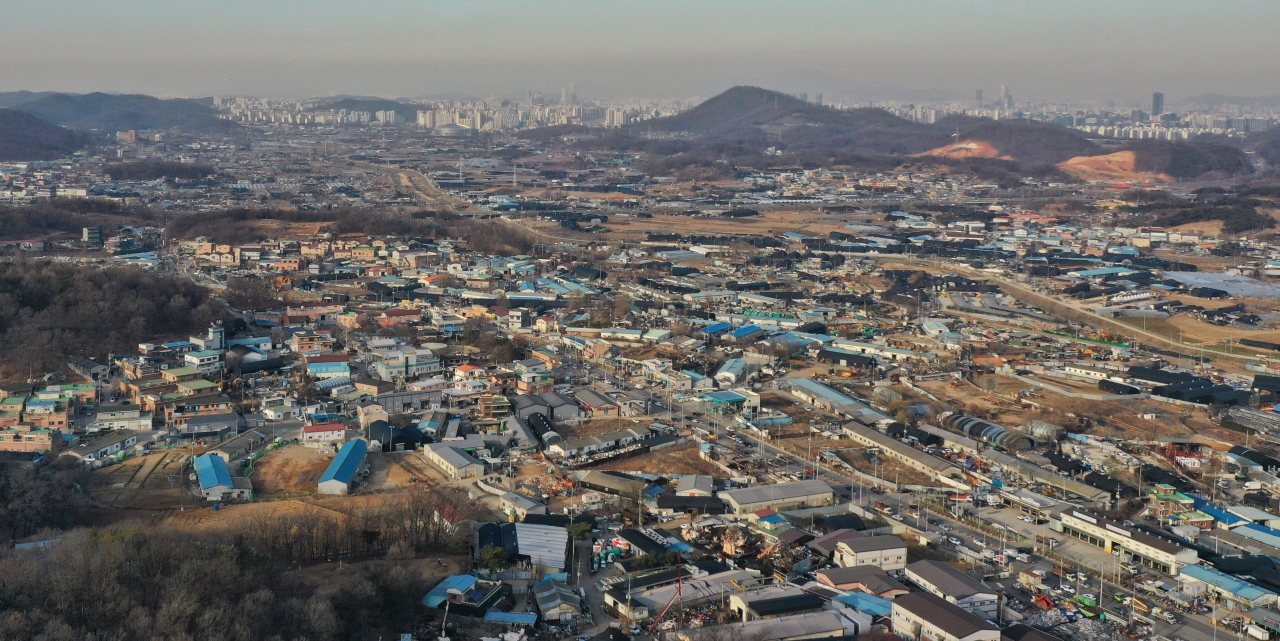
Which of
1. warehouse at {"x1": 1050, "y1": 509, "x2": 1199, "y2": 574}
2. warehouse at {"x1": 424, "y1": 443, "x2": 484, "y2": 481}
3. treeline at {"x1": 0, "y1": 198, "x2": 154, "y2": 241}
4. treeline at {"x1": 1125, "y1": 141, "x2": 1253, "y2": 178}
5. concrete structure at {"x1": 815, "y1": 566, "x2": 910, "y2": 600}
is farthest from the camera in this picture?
treeline at {"x1": 1125, "y1": 141, "x2": 1253, "y2": 178}

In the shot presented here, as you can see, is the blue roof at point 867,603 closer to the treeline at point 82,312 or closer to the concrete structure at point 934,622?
the concrete structure at point 934,622

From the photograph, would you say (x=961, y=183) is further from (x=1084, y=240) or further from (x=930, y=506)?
(x=930, y=506)

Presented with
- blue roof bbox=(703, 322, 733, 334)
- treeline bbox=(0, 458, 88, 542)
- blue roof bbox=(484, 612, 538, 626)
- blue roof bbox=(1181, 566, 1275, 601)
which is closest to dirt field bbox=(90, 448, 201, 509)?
treeline bbox=(0, 458, 88, 542)

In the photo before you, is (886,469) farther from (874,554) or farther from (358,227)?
(358,227)

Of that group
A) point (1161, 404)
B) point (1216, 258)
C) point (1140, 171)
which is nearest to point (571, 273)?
point (1161, 404)

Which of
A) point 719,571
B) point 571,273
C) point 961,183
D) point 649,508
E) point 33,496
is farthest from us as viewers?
point 961,183

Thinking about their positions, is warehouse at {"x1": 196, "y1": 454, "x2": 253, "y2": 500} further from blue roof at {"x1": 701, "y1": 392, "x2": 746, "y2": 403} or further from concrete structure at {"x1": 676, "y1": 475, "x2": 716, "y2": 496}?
blue roof at {"x1": 701, "y1": 392, "x2": 746, "y2": 403}
